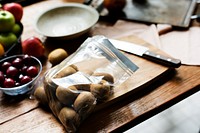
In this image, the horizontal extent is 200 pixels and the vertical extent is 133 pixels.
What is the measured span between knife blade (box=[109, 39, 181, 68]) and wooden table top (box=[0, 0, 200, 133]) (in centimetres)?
3

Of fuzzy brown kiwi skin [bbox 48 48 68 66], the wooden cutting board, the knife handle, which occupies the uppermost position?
the knife handle

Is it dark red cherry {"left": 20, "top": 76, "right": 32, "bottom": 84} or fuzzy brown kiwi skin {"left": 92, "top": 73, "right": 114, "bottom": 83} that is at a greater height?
fuzzy brown kiwi skin {"left": 92, "top": 73, "right": 114, "bottom": 83}

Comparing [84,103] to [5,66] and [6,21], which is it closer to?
[5,66]

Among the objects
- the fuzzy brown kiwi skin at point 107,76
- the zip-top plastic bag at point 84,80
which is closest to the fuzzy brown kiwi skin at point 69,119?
the zip-top plastic bag at point 84,80

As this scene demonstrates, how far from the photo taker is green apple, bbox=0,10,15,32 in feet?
2.80

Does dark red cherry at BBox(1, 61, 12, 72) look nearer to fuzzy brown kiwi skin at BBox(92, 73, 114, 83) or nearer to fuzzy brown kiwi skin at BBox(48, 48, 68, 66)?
fuzzy brown kiwi skin at BBox(48, 48, 68, 66)

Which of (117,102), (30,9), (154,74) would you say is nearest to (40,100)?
(117,102)

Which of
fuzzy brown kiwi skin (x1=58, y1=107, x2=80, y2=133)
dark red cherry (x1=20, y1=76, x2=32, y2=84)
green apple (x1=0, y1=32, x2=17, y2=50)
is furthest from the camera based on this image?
green apple (x1=0, y1=32, x2=17, y2=50)

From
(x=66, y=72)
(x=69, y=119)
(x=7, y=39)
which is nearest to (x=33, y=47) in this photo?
(x=7, y=39)

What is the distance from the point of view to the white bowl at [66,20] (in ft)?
3.14

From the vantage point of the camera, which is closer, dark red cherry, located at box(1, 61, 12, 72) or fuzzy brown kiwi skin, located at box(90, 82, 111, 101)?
fuzzy brown kiwi skin, located at box(90, 82, 111, 101)

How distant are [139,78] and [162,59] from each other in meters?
0.08

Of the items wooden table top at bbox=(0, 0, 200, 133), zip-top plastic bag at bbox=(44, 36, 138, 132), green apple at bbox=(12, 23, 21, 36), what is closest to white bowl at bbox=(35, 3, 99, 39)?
green apple at bbox=(12, 23, 21, 36)

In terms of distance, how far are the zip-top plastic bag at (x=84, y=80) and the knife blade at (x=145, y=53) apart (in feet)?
0.24
